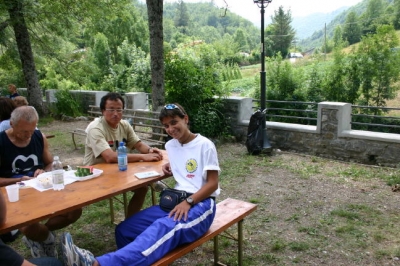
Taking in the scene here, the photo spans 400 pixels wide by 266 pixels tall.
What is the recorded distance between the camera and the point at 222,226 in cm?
261

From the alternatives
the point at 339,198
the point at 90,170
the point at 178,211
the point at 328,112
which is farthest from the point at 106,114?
the point at 328,112

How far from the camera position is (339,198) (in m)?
4.39

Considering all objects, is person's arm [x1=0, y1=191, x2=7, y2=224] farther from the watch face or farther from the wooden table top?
the watch face

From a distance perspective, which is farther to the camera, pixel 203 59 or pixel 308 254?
pixel 203 59

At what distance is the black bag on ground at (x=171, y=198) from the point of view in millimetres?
2439

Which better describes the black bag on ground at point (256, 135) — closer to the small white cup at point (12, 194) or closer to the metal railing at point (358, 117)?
the metal railing at point (358, 117)

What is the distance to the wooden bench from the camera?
7.37 feet

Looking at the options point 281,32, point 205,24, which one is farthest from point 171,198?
point 205,24

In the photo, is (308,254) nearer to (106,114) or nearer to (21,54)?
(106,114)

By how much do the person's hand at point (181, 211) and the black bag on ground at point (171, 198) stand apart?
0.09 meters

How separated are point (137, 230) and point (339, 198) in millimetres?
2901

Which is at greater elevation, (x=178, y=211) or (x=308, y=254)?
(x=178, y=211)

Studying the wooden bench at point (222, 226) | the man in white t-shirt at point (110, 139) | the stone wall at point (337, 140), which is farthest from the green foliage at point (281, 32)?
the wooden bench at point (222, 226)

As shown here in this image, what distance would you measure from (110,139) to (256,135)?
3.53 m
